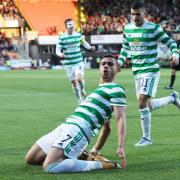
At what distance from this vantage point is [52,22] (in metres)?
58.8

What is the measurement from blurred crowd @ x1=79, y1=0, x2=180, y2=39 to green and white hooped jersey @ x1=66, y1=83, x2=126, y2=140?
4506 cm

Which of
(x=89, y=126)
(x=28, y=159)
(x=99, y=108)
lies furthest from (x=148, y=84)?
(x=28, y=159)

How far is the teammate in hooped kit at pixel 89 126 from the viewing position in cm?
752

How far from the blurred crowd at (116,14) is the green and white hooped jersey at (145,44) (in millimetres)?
42161

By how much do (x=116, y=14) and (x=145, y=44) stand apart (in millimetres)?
48667

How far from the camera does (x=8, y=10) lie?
5709 cm

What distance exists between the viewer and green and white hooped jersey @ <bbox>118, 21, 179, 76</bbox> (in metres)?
10.4

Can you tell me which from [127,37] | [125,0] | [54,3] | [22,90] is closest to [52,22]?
[54,3]

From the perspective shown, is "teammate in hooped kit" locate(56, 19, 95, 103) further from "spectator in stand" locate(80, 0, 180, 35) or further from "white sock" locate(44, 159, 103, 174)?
"spectator in stand" locate(80, 0, 180, 35)

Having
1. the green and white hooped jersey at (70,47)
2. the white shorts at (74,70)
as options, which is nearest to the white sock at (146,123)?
the white shorts at (74,70)

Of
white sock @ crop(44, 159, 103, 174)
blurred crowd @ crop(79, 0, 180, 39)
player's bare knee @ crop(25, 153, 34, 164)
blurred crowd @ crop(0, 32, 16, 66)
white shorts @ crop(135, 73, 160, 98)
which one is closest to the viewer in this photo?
white sock @ crop(44, 159, 103, 174)

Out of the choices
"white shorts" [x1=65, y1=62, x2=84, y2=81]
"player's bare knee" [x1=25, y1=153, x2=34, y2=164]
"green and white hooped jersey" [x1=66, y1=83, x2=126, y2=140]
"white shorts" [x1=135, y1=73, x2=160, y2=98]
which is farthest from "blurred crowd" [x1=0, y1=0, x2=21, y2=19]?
"green and white hooped jersey" [x1=66, y1=83, x2=126, y2=140]

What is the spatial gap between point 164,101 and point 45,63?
4019cm

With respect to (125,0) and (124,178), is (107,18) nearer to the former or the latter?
(125,0)
